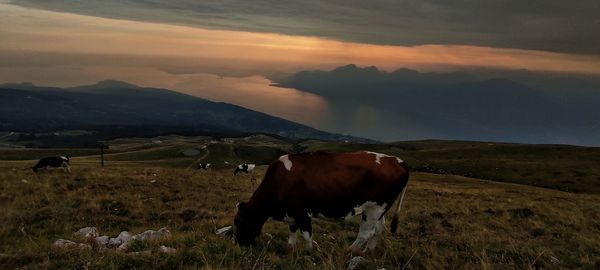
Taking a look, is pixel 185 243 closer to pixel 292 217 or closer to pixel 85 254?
pixel 85 254

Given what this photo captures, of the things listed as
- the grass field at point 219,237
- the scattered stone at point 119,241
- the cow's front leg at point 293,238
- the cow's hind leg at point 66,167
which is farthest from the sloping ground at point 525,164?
the scattered stone at point 119,241

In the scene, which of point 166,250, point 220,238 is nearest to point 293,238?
point 220,238

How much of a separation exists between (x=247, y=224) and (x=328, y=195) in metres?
2.41

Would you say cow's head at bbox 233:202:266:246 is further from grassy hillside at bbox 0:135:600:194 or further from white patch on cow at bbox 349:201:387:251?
grassy hillside at bbox 0:135:600:194

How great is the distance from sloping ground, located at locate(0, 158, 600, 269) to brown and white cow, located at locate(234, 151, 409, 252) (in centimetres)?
68

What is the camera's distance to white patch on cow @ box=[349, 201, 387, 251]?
11.9m

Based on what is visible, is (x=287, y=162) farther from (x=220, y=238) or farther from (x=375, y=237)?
(x=375, y=237)

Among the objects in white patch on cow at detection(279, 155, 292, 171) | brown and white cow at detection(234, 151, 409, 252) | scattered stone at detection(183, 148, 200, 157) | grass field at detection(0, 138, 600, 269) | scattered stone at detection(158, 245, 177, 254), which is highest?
white patch on cow at detection(279, 155, 292, 171)

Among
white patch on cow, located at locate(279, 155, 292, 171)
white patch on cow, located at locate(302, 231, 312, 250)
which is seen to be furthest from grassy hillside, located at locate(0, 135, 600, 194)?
white patch on cow, located at locate(302, 231, 312, 250)

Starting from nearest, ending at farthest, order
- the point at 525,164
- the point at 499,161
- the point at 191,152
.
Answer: the point at 525,164, the point at 499,161, the point at 191,152

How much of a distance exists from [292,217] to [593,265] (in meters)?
7.87

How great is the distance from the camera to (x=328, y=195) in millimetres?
12055

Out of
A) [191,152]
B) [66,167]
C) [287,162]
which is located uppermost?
[287,162]

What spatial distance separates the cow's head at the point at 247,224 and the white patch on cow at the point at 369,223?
9.11 feet
